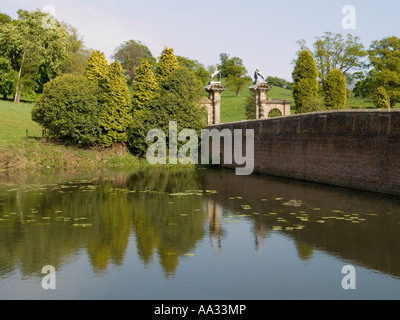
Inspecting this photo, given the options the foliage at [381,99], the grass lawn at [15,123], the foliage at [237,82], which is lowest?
the grass lawn at [15,123]

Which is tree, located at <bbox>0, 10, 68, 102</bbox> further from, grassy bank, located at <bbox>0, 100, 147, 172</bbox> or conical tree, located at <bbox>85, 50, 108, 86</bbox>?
grassy bank, located at <bbox>0, 100, 147, 172</bbox>

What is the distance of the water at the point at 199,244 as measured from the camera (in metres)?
6.59

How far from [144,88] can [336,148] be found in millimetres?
17892

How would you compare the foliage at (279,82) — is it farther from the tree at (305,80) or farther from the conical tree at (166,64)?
the conical tree at (166,64)

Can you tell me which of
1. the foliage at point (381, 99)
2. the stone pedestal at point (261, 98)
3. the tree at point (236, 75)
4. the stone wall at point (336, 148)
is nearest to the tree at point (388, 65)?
the foliage at point (381, 99)

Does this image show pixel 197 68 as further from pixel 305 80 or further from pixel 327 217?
pixel 327 217

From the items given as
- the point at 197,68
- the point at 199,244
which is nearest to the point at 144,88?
the point at 199,244

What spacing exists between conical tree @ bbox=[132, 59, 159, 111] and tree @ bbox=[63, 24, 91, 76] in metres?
24.3

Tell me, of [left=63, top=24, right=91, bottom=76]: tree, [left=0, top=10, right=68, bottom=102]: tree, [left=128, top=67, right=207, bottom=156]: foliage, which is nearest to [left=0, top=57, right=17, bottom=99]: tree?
[left=0, top=10, right=68, bottom=102]: tree

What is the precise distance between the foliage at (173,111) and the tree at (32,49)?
24.4 meters

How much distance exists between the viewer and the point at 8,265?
766 centimetres

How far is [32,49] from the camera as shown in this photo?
5062 cm

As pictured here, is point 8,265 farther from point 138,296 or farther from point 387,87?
point 387,87
